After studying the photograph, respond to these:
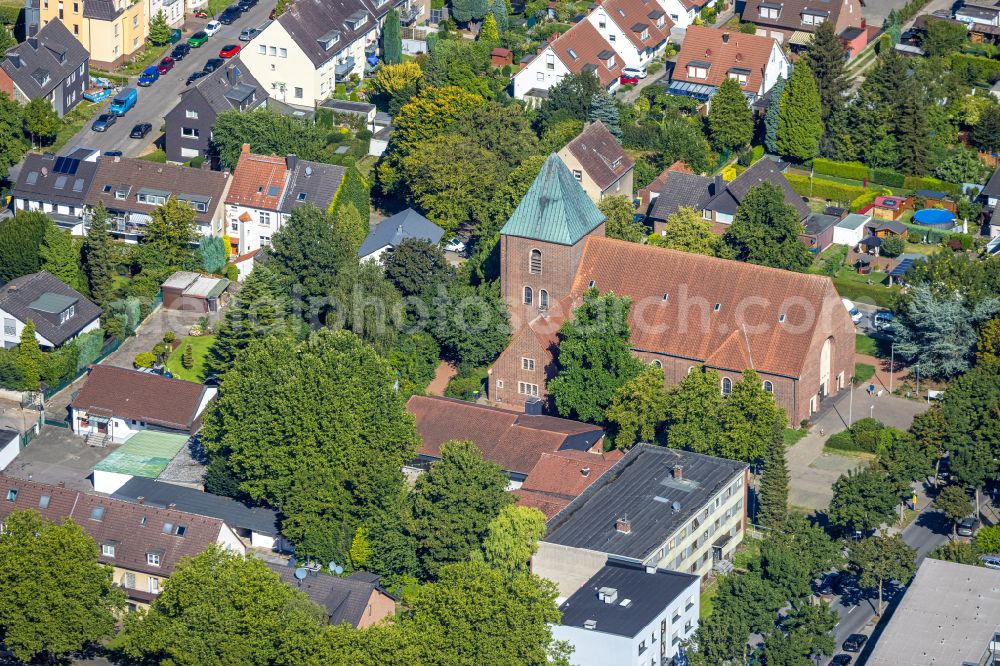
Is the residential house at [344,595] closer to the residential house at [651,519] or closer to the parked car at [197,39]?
the residential house at [651,519]

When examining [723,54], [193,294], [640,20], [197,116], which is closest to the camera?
[193,294]

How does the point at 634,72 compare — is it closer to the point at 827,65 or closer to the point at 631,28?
the point at 631,28

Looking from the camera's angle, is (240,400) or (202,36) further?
(202,36)

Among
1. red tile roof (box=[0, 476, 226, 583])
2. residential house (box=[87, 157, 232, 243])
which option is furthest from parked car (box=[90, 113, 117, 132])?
red tile roof (box=[0, 476, 226, 583])

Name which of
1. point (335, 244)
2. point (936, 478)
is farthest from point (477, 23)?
point (936, 478)

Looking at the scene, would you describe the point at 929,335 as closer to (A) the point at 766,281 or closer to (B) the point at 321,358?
(A) the point at 766,281

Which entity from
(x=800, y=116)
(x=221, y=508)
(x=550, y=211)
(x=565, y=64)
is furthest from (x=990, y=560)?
(x=565, y=64)

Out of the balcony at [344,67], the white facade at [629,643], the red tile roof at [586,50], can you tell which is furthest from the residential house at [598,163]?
the white facade at [629,643]
